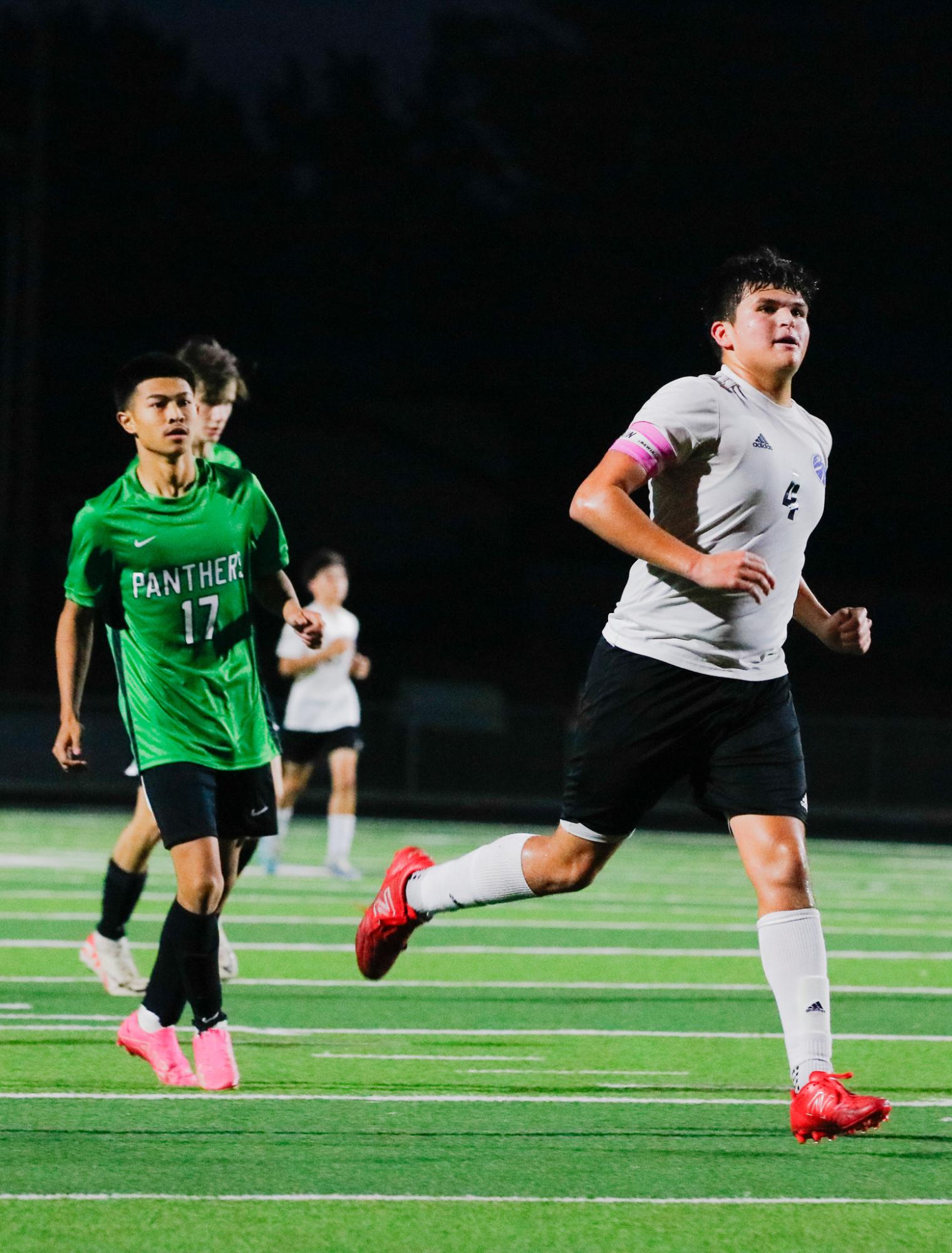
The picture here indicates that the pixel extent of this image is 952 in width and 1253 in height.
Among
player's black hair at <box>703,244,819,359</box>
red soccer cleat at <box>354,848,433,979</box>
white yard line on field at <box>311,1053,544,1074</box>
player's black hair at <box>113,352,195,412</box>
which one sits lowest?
white yard line on field at <box>311,1053,544,1074</box>

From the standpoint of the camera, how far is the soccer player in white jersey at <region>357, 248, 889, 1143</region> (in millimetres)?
5250

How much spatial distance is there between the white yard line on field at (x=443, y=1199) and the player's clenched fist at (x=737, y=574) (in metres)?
1.44

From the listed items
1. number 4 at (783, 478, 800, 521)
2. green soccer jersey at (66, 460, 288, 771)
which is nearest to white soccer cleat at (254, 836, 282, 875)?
green soccer jersey at (66, 460, 288, 771)

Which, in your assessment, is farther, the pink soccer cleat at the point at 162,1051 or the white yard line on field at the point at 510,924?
the white yard line on field at the point at 510,924

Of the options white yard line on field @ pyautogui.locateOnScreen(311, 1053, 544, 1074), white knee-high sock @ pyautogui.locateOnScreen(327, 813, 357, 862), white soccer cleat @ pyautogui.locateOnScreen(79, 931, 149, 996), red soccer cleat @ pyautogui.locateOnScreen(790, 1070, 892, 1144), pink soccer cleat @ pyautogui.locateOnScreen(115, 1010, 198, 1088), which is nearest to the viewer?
red soccer cleat @ pyautogui.locateOnScreen(790, 1070, 892, 1144)

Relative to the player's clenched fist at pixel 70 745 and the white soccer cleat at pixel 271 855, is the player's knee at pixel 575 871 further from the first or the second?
the white soccer cleat at pixel 271 855

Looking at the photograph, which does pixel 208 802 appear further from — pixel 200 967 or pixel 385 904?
pixel 385 904

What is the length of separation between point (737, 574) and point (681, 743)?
0.65 metres

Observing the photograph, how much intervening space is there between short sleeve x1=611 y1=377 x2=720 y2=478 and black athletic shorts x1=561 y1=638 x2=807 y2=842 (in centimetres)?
57

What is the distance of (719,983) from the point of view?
9023 mm

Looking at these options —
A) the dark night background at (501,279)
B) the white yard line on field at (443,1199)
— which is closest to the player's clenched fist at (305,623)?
the white yard line on field at (443,1199)

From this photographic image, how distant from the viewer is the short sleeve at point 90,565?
6.16 m

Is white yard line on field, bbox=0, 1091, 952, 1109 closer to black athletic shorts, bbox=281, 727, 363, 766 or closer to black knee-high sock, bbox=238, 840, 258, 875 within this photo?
black knee-high sock, bbox=238, 840, 258, 875

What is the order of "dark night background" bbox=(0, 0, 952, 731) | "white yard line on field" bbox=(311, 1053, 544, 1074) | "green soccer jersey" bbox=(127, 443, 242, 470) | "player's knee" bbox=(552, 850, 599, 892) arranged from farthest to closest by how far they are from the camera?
"dark night background" bbox=(0, 0, 952, 731)
"green soccer jersey" bbox=(127, 443, 242, 470)
"white yard line on field" bbox=(311, 1053, 544, 1074)
"player's knee" bbox=(552, 850, 599, 892)
